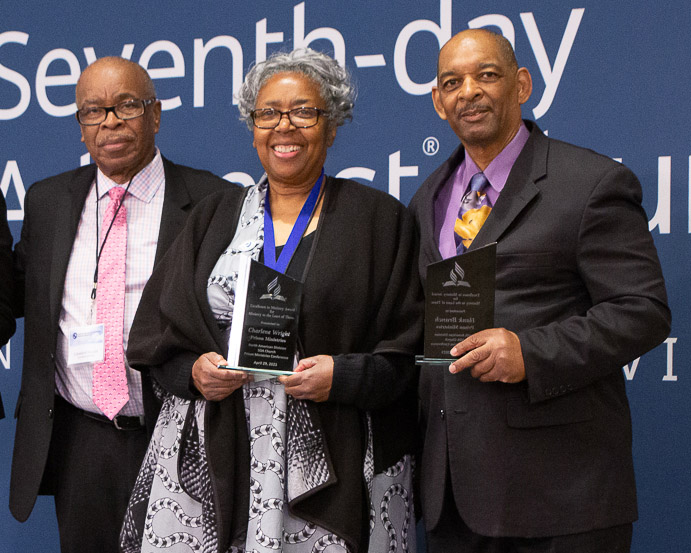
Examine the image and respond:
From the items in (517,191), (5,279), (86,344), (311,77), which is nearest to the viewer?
(517,191)

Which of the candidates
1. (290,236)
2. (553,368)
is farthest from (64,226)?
(553,368)

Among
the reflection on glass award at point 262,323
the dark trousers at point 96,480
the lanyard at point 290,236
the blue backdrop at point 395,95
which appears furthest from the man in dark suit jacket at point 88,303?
the reflection on glass award at point 262,323

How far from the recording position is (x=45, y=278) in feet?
9.55

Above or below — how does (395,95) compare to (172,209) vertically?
above

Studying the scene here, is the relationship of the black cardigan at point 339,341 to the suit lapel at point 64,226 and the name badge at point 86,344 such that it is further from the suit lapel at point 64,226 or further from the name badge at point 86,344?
the suit lapel at point 64,226

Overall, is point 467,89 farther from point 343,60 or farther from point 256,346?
point 343,60

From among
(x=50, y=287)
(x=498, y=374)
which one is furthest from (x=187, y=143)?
(x=498, y=374)

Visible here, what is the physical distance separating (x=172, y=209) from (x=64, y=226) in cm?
39

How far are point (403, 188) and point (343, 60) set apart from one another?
59cm

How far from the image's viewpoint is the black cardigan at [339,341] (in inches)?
87.2

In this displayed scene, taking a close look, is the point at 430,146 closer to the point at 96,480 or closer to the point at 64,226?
the point at 64,226

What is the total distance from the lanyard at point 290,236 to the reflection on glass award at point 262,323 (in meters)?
0.18

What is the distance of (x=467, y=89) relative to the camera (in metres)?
2.29

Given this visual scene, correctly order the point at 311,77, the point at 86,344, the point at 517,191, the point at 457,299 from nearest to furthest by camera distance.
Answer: the point at 457,299 < the point at 517,191 < the point at 311,77 < the point at 86,344
